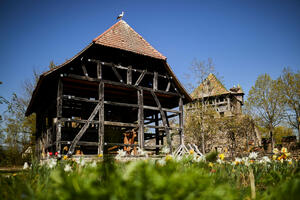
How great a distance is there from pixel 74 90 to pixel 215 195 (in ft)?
40.0

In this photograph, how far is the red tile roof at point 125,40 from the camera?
37.6 ft

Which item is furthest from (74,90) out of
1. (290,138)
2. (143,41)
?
(290,138)

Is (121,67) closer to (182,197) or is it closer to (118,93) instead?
(118,93)

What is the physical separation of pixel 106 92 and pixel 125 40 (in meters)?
2.89

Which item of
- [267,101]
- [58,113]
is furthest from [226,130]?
[58,113]

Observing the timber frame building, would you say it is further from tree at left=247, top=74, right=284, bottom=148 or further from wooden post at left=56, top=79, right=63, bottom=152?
tree at left=247, top=74, right=284, bottom=148

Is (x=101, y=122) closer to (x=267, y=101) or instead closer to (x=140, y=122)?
(x=140, y=122)

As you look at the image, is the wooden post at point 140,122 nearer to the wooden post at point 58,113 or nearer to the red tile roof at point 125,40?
the red tile roof at point 125,40

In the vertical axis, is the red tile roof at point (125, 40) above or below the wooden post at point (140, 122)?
above

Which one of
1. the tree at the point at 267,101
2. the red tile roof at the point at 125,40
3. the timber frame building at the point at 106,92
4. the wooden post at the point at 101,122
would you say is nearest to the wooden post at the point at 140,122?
the timber frame building at the point at 106,92

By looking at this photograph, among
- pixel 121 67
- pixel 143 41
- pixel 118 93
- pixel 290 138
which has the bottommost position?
pixel 290 138

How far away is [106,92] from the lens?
13.5 m

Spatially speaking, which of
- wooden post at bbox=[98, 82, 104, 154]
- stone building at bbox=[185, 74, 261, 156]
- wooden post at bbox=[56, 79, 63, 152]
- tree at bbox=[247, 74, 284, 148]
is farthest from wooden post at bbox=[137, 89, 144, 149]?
tree at bbox=[247, 74, 284, 148]

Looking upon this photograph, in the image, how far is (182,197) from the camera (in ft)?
4.95
